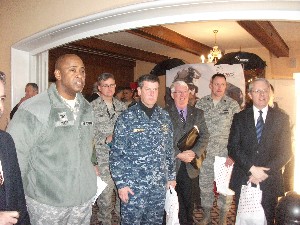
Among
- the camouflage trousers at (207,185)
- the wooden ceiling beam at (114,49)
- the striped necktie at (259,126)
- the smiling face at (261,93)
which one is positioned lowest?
the camouflage trousers at (207,185)

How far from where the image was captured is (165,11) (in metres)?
3.34

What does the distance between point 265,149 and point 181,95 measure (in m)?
1.10

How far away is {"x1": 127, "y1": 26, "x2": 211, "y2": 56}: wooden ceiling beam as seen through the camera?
6.85m

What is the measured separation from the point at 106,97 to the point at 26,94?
48.5 inches

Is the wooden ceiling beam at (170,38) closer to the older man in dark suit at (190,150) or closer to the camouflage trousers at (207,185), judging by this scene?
the older man in dark suit at (190,150)

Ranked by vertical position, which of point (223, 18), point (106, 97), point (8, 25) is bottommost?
point (106, 97)

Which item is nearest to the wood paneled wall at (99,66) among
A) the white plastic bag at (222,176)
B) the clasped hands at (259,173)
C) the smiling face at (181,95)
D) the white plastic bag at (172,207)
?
the smiling face at (181,95)

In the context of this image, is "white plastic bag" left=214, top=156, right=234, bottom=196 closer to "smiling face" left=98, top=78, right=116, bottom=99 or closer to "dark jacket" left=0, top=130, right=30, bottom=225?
"smiling face" left=98, top=78, right=116, bottom=99

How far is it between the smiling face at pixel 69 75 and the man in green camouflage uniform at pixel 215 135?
229 centimetres

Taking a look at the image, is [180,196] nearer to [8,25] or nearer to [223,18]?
[223,18]

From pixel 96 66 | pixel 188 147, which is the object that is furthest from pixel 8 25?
pixel 96 66

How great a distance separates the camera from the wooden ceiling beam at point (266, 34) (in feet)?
19.2

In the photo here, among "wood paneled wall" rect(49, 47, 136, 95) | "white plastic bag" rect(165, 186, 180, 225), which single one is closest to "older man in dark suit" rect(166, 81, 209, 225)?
"white plastic bag" rect(165, 186, 180, 225)

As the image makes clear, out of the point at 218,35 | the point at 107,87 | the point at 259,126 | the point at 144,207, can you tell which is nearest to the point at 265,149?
the point at 259,126
